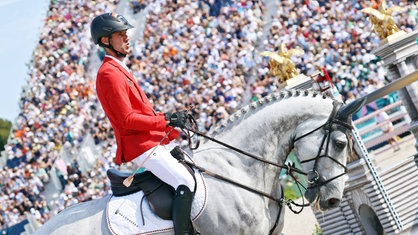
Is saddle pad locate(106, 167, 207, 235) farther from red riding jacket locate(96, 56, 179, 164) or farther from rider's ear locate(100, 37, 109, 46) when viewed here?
rider's ear locate(100, 37, 109, 46)

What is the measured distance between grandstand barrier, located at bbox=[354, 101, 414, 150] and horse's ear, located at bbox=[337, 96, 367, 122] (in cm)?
1215

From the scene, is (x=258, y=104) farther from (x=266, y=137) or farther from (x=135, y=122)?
(x=135, y=122)

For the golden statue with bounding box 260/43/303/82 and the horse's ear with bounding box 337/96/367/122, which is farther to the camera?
the golden statue with bounding box 260/43/303/82

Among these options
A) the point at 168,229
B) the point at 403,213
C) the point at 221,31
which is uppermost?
the point at 221,31

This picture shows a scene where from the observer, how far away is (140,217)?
27.0 ft

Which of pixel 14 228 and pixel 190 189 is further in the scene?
pixel 14 228

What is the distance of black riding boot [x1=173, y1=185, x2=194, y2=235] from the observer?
8.09 meters

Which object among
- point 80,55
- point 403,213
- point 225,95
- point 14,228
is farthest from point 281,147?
point 80,55

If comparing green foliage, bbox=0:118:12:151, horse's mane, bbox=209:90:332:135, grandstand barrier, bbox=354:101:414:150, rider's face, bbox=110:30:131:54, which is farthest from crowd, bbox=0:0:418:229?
rider's face, bbox=110:30:131:54

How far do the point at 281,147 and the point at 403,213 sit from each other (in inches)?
232

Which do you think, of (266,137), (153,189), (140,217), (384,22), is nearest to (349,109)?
(266,137)

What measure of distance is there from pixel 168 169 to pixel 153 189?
25 cm

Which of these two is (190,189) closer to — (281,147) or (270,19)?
Answer: (281,147)

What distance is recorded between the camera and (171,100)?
106 feet
